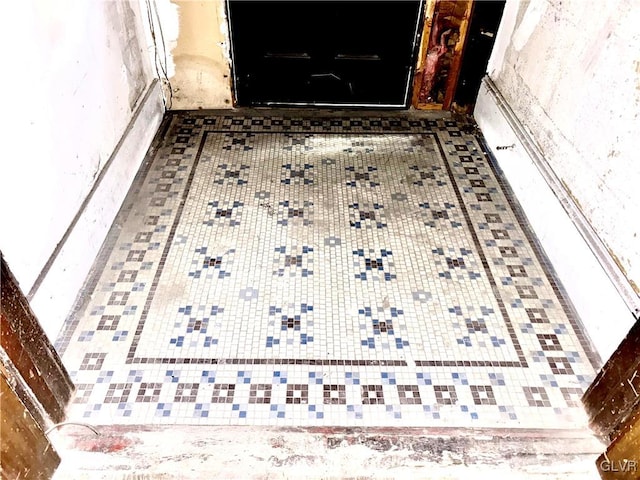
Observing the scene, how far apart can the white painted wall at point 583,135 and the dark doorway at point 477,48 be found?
17cm

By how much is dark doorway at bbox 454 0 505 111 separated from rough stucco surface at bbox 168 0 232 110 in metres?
1.55

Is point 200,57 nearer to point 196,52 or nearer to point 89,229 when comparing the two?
point 196,52

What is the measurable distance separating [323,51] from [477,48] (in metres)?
0.99

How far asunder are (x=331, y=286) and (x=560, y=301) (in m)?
1.02

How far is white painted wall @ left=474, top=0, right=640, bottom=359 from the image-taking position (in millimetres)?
1965

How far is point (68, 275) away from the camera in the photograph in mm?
2160

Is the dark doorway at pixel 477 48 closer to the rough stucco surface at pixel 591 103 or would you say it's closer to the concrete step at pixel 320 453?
the rough stucco surface at pixel 591 103

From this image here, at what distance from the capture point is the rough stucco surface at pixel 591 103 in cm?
196

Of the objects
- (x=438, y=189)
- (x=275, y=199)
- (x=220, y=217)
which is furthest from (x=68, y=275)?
(x=438, y=189)

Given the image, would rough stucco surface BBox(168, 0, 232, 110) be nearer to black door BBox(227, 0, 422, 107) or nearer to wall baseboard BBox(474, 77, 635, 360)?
black door BBox(227, 0, 422, 107)

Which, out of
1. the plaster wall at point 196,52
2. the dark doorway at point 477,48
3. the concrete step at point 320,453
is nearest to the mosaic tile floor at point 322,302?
the concrete step at point 320,453

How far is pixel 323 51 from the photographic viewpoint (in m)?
3.38

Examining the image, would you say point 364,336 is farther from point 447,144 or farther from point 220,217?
point 447,144

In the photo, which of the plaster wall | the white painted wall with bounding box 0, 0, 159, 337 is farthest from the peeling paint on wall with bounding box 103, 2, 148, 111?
the plaster wall
